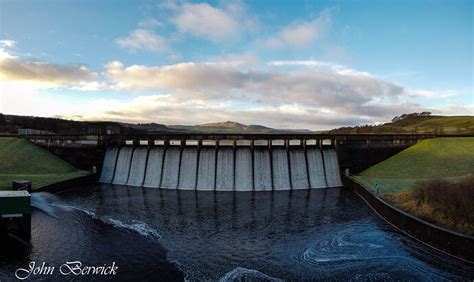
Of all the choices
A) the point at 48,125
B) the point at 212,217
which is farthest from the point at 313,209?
the point at 48,125

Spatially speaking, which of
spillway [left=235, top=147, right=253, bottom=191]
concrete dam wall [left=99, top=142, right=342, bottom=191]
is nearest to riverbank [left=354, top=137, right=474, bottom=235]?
concrete dam wall [left=99, top=142, right=342, bottom=191]

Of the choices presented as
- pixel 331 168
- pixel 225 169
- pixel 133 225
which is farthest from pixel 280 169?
pixel 133 225

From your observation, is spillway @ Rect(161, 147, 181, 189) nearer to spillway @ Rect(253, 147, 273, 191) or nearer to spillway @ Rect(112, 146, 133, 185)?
spillway @ Rect(112, 146, 133, 185)

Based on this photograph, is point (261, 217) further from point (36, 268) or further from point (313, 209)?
point (36, 268)

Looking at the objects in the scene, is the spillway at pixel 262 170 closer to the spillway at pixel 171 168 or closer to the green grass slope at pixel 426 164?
the spillway at pixel 171 168

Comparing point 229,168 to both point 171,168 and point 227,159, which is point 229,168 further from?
point 171,168
